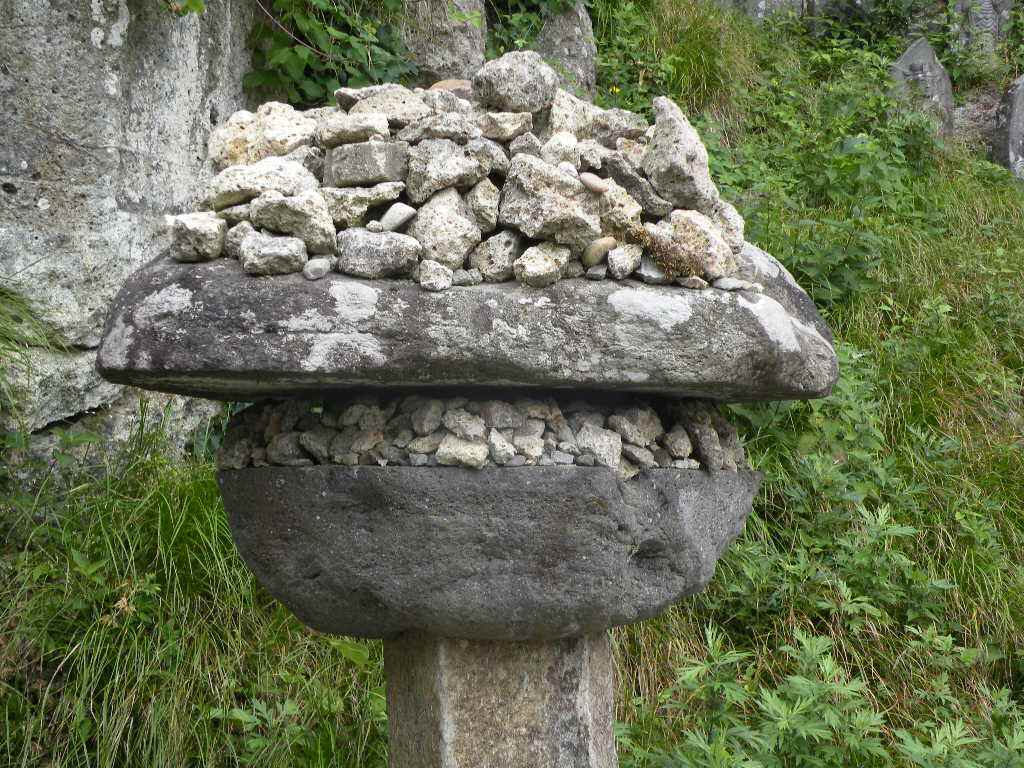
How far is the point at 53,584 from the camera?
264 centimetres

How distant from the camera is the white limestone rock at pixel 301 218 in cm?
143

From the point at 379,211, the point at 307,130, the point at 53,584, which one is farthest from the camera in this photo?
the point at 53,584

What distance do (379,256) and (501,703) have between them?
86 cm

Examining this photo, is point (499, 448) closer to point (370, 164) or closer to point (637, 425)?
point (637, 425)

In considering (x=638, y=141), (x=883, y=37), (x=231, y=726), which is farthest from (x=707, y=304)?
(x=883, y=37)

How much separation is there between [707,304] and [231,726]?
1.92 m

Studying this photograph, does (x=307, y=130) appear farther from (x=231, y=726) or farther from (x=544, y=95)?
(x=231, y=726)

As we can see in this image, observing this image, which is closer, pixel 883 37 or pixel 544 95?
pixel 544 95

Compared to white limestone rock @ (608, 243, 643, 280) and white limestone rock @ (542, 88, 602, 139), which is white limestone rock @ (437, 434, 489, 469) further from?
white limestone rock @ (542, 88, 602, 139)

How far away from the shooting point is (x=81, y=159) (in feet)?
9.53

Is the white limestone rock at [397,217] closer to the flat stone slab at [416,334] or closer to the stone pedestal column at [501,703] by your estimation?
the flat stone slab at [416,334]

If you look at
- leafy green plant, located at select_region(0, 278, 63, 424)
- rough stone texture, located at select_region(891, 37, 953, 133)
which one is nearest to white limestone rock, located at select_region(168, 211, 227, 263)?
leafy green plant, located at select_region(0, 278, 63, 424)

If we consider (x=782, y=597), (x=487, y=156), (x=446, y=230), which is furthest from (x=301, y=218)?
(x=782, y=597)

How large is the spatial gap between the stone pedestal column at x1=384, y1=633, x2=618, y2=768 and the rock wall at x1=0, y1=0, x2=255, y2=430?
5.37 feet
